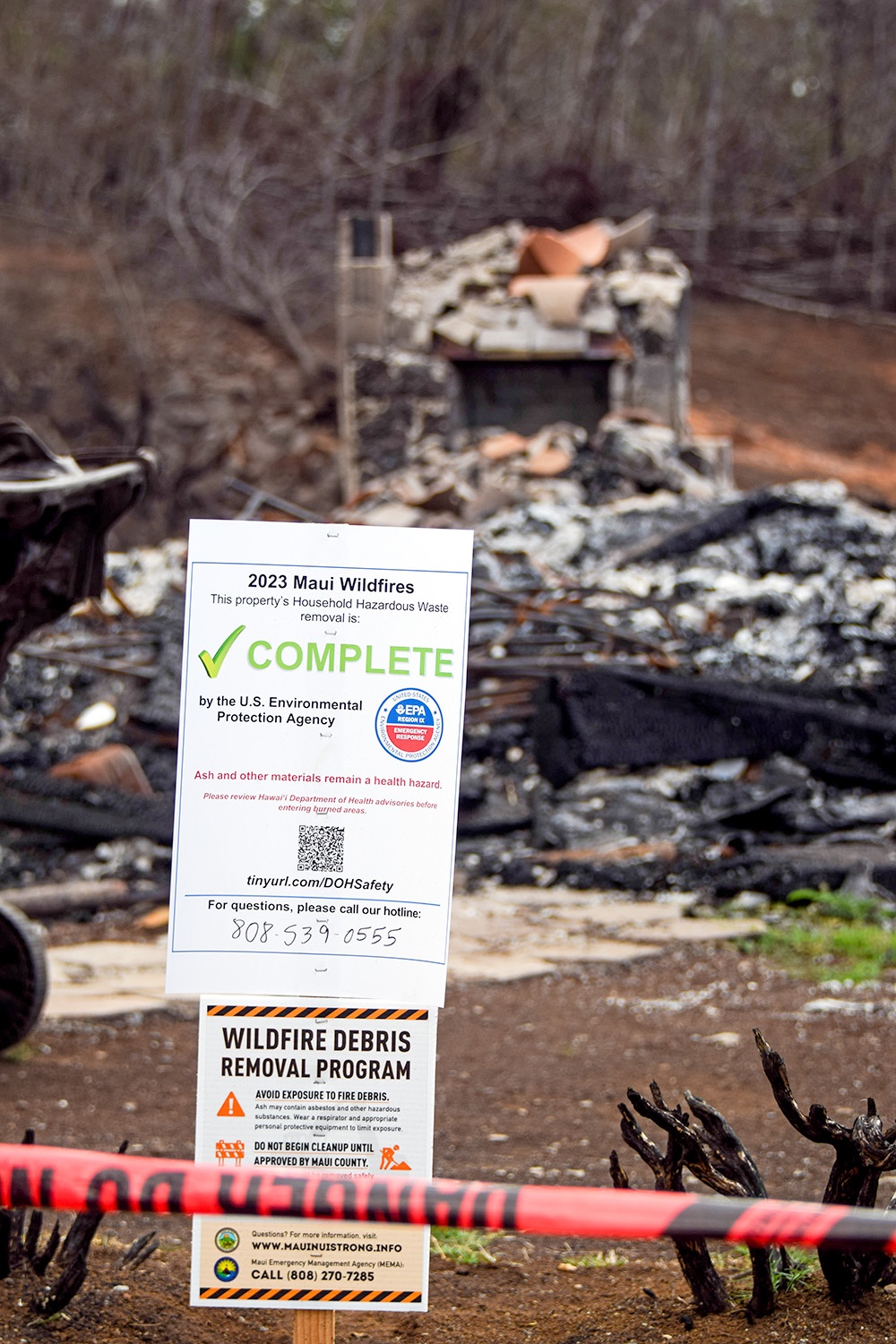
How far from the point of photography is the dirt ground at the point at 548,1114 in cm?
304

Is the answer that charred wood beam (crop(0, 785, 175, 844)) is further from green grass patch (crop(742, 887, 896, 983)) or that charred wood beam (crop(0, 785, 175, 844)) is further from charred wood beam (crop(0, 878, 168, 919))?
green grass patch (crop(742, 887, 896, 983))

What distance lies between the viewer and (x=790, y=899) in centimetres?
765

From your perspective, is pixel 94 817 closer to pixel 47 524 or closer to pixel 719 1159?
pixel 47 524

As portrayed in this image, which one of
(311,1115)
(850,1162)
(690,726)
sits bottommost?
(690,726)

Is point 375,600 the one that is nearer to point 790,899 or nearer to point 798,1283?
point 798,1283

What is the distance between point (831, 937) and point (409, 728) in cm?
469

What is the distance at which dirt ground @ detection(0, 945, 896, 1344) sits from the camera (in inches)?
120

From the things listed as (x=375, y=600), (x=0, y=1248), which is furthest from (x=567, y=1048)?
(x=375, y=600)

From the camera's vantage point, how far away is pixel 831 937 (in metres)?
6.93

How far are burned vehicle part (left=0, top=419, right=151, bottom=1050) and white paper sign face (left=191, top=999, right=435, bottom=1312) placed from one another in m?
2.57

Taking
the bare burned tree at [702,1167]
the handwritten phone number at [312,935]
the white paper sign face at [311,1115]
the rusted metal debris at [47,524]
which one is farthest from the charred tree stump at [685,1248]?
the rusted metal debris at [47,524]

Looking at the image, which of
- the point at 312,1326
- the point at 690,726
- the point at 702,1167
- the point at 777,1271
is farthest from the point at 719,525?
the point at 312,1326

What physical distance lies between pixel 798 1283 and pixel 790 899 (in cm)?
477

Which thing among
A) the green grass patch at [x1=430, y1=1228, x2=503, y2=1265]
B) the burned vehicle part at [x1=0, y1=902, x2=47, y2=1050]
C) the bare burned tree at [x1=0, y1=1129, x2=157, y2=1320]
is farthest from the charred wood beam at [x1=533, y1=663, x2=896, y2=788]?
the bare burned tree at [x1=0, y1=1129, x2=157, y2=1320]
